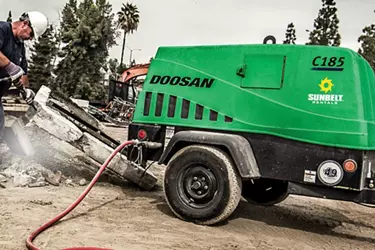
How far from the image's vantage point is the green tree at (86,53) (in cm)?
4300

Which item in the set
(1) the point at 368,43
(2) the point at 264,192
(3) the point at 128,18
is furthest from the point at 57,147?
(3) the point at 128,18

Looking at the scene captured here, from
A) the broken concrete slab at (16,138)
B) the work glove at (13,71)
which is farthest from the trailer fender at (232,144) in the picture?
the broken concrete slab at (16,138)

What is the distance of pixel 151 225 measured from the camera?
193 inches

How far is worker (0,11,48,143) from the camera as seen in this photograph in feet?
18.7

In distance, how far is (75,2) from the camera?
48.6 m

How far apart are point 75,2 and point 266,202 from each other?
4648 centimetres

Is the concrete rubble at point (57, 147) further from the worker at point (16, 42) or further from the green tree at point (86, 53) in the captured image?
the green tree at point (86, 53)

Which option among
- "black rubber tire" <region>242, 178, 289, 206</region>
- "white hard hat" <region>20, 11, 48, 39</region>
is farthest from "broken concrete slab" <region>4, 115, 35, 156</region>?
"black rubber tire" <region>242, 178, 289, 206</region>

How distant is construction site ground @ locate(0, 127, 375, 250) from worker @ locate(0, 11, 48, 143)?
1418mm

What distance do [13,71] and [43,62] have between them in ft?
138

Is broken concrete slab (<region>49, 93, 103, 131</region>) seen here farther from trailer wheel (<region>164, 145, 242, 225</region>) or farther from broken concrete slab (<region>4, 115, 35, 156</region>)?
trailer wheel (<region>164, 145, 242, 225</region>)

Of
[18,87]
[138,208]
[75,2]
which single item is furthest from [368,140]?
[75,2]

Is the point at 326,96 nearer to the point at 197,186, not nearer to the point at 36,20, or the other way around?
the point at 197,186

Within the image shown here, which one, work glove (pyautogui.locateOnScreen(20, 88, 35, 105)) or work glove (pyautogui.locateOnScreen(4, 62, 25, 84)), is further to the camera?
work glove (pyautogui.locateOnScreen(20, 88, 35, 105))
